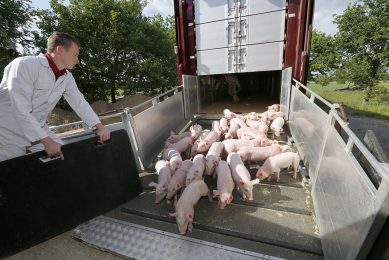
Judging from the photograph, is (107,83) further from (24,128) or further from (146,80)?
(24,128)

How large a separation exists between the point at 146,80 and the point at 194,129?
11.0 meters

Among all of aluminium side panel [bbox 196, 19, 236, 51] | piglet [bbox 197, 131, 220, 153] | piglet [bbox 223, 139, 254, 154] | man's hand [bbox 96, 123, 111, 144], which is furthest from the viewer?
aluminium side panel [bbox 196, 19, 236, 51]

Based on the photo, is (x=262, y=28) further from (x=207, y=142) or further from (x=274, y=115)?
(x=207, y=142)

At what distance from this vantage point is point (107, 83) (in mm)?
13984

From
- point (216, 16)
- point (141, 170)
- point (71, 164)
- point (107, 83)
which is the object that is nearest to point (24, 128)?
point (71, 164)

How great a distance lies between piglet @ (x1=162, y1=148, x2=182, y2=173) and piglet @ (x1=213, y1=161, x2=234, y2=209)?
0.63 meters

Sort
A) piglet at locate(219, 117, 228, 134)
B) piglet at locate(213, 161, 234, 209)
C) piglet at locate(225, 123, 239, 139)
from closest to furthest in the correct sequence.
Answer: piglet at locate(213, 161, 234, 209), piglet at locate(225, 123, 239, 139), piglet at locate(219, 117, 228, 134)

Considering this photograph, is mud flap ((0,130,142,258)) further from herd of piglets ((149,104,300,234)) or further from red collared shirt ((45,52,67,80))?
red collared shirt ((45,52,67,80))

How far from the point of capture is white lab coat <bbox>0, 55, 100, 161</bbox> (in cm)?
226

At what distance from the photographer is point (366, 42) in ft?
67.3

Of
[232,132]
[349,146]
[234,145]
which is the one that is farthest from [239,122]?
[349,146]

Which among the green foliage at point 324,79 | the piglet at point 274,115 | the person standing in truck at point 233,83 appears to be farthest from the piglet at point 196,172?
the green foliage at point 324,79

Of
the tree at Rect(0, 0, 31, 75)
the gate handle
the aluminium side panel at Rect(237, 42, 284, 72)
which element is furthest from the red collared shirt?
the tree at Rect(0, 0, 31, 75)

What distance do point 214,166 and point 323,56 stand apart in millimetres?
25445
